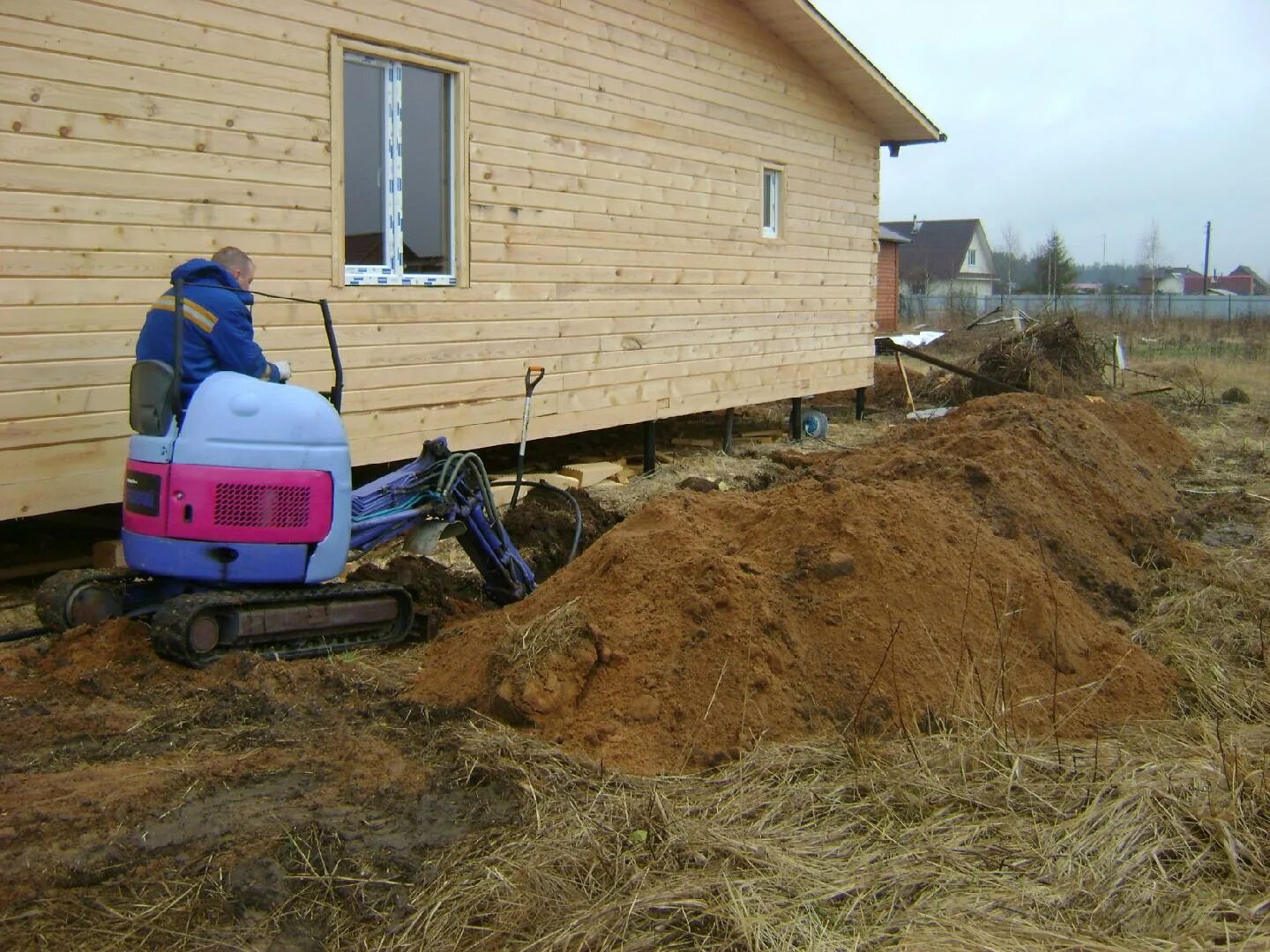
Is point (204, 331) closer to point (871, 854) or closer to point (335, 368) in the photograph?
point (335, 368)

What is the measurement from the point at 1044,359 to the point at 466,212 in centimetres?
1232

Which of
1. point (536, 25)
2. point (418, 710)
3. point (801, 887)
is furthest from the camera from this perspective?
point (536, 25)

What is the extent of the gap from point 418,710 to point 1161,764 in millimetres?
2873

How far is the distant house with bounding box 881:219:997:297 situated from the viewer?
6544 centimetres

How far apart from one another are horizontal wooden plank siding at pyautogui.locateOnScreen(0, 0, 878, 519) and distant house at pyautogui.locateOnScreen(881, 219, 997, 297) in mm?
52268

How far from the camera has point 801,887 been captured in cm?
333

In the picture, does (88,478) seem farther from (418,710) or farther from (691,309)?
(691,309)

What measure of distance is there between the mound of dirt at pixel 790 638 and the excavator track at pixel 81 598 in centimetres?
147

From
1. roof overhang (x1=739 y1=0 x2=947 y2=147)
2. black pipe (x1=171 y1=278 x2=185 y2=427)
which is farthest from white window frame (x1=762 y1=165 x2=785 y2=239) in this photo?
black pipe (x1=171 y1=278 x2=185 y2=427)

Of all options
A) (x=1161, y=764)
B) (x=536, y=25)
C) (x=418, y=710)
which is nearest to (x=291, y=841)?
(x=418, y=710)

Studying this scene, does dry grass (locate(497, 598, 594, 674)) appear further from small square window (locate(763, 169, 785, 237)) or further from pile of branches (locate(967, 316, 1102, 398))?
pile of branches (locate(967, 316, 1102, 398))

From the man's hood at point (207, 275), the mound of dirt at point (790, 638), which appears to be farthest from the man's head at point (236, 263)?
the mound of dirt at point (790, 638)

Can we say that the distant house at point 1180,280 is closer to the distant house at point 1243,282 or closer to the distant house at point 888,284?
the distant house at point 1243,282

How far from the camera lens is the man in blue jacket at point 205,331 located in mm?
5129
